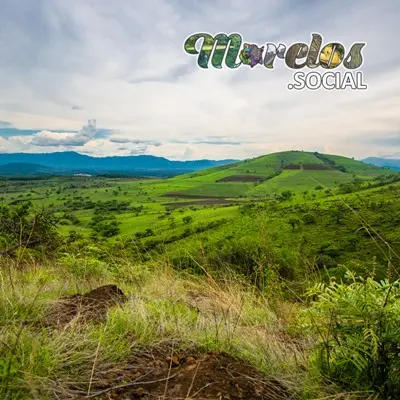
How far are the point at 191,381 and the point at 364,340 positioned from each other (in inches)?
46.4

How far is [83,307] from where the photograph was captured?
4.05m

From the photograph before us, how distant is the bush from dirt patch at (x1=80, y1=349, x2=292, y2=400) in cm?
46

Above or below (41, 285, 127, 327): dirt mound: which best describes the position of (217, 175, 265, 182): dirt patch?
below

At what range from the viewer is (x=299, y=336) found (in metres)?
4.15

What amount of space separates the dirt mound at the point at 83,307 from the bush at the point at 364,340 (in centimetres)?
224

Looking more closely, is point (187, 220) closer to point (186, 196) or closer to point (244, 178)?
point (186, 196)

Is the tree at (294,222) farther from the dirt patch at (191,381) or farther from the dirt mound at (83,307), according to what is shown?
the dirt patch at (191,381)

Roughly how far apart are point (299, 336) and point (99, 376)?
7.79ft

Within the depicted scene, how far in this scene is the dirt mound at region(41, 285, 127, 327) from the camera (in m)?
3.67

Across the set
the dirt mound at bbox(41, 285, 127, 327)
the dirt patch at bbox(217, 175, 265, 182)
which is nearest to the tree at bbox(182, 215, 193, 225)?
the dirt mound at bbox(41, 285, 127, 327)

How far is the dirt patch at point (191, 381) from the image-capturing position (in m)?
2.42

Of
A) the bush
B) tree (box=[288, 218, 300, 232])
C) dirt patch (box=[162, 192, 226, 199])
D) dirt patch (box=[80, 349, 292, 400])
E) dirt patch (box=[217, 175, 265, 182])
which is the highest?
the bush

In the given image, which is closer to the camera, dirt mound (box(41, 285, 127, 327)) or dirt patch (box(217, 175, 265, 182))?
dirt mound (box(41, 285, 127, 327))

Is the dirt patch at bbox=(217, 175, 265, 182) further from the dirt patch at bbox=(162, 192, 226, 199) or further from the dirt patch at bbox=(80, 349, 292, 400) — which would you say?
the dirt patch at bbox=(80, 349, 292, 400)
